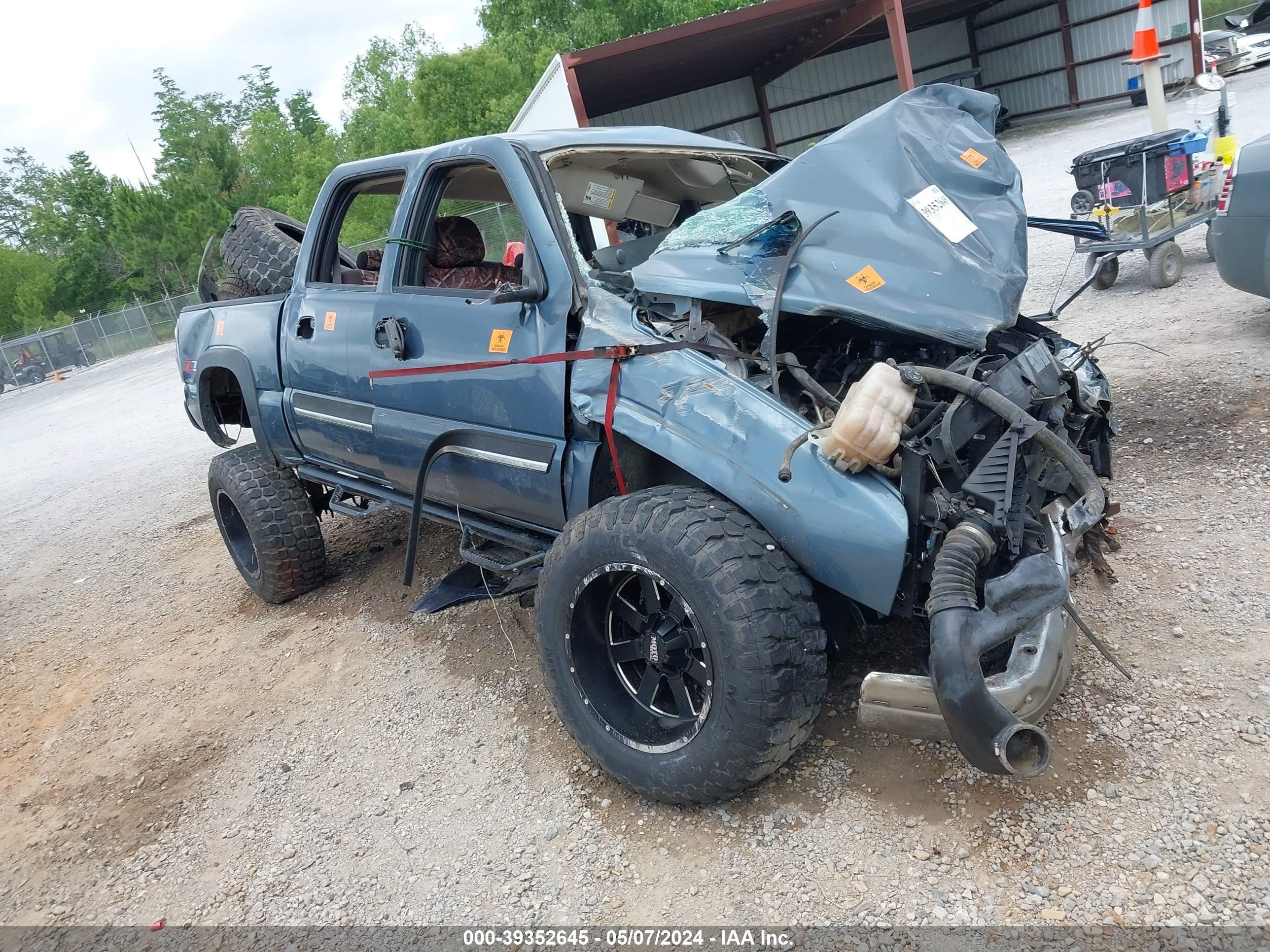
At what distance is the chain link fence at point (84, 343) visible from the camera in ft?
97.3

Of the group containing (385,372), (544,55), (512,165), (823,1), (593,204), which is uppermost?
(544,55)

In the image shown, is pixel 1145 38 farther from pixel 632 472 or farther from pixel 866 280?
pixel 632 472

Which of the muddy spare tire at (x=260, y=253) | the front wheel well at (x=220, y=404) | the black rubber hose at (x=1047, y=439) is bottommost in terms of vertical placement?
the black rubber hose at (x=1047, y=439)

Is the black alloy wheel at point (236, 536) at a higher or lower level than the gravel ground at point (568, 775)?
higher

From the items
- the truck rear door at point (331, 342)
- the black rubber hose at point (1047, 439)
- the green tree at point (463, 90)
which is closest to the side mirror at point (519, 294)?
the truck rear door at point (331, 342)

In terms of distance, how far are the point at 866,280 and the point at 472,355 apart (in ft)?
4.90

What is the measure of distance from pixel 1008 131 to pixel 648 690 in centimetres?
2654

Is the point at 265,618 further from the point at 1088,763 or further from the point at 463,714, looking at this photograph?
the point at 1088,763

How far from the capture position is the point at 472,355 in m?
3.42

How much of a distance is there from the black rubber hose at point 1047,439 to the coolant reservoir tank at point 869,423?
3.5 inches

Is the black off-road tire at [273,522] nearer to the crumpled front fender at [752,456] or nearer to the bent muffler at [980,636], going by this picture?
the crumpled front fender at [752,456]

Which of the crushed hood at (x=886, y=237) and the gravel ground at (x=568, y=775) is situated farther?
the crushed hood at (x=886, y=237)

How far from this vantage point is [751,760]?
2543 millimetres

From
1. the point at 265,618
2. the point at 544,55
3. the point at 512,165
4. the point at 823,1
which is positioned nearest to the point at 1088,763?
the point at 512,165
